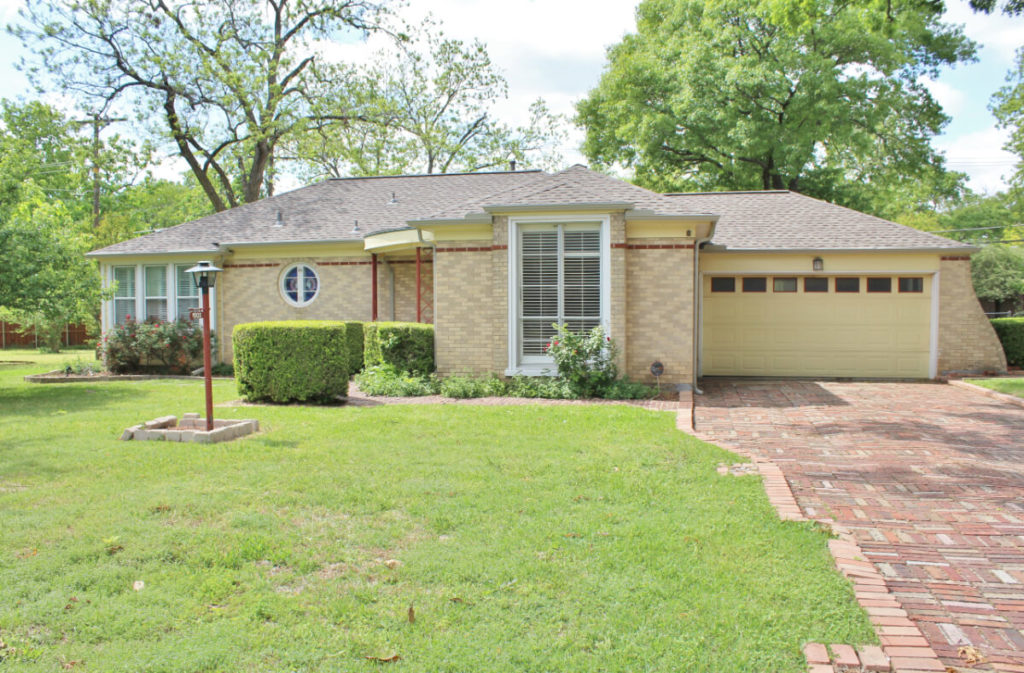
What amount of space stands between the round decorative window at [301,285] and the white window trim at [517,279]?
21.4ft

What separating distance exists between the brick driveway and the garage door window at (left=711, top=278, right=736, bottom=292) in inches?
158

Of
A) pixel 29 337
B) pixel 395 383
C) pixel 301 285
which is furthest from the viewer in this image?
pixel 29 337

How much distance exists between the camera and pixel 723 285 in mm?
15484

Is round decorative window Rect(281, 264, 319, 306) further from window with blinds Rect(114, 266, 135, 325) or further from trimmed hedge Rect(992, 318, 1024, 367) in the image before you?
trimmed hedge Rect(992, 318, 1024, 367)

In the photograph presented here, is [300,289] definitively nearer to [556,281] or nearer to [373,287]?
[373,287]

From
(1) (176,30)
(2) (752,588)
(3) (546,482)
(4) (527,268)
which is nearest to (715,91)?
(4) (527,268)

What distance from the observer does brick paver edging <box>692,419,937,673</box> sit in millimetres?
3035

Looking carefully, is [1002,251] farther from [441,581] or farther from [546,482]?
[441,581]

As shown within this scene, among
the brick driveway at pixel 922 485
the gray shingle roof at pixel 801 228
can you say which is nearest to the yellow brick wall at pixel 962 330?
the gray shingle roof at pixel 801 228

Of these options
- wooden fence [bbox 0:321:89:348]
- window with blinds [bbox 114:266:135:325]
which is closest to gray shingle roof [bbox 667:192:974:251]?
window with blinds [bbox 114:266:135:325]

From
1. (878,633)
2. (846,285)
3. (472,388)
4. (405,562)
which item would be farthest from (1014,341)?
(405,562)

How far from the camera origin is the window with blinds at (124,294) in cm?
1766

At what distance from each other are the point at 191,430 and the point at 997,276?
3349 cm

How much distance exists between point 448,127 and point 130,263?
66.7ft
